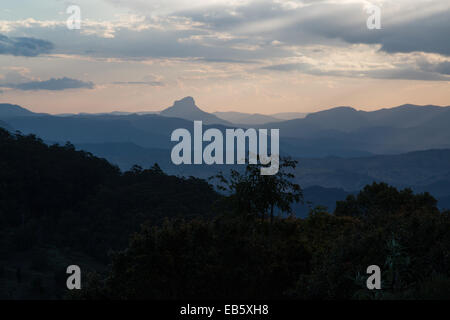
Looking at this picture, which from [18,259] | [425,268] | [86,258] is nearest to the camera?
[425,268]

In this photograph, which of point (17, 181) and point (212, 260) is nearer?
point (212, 260)

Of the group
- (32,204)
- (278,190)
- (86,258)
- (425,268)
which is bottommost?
(86,258)

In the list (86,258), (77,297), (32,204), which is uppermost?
(77,297)

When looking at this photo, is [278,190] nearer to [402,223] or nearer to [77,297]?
[402,223]

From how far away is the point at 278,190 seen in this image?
60.6ft

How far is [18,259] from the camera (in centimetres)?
4962

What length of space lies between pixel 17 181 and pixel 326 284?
57.7 metres

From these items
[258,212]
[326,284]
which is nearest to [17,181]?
[258,212]

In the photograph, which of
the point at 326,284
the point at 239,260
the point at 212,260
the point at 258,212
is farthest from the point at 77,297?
the point at 258,212

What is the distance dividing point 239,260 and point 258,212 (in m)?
3.81

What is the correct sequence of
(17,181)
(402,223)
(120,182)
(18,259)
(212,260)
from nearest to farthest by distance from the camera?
(402,223), (212,260), (18,259), (17,181), (120,182)

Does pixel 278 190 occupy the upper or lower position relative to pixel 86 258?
upper

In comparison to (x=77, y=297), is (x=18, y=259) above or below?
below

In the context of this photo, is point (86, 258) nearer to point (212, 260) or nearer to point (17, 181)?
point (17, 181)
